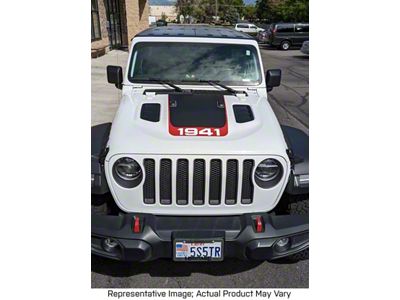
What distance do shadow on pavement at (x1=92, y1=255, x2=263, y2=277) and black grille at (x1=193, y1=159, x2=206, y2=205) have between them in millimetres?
758

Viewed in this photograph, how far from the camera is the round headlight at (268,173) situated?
2242 millimetres

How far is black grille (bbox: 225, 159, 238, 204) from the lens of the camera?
2.16 m

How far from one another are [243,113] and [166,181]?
0.89 meters

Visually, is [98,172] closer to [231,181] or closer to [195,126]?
[195,126]

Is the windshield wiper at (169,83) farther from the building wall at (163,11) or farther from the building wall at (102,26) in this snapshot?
the building wall at (163,11)

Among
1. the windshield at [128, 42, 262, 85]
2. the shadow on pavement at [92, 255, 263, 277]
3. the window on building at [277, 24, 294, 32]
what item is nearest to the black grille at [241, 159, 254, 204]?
the shadow on pavement at [92, 255, 263, 277]

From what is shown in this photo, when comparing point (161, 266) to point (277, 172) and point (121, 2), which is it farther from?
point (121, 2)

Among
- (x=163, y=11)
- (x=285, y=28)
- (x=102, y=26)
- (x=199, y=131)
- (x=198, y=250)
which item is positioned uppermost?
(x=163, y=11)

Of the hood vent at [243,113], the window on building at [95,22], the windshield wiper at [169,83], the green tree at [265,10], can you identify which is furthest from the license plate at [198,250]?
the green tree at [265,10]

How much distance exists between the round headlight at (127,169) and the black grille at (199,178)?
1.23 feet

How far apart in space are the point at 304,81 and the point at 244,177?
9847 millimetres

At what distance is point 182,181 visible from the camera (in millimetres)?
2180

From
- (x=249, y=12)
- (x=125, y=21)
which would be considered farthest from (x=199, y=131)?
(x=249, y=12)

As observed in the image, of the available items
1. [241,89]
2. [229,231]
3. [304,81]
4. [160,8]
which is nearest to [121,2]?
[304,81]
